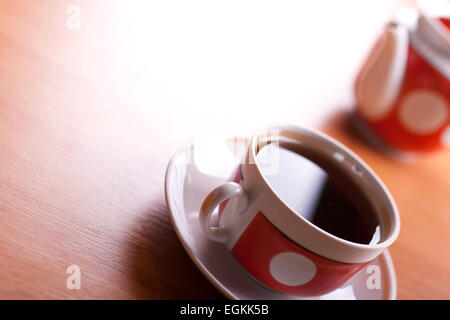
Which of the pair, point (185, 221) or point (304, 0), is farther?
point (304, 0)

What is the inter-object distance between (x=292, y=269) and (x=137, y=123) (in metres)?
0.24

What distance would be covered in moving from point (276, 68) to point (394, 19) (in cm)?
17

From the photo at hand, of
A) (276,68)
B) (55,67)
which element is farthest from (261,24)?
(55,67)

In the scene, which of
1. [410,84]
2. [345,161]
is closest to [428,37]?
[410,84]

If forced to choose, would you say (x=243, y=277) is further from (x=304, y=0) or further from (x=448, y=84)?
(x=304, y=0)

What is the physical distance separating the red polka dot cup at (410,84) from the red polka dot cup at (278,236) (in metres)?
0.22

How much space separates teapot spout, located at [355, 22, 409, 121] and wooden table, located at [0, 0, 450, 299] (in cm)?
5

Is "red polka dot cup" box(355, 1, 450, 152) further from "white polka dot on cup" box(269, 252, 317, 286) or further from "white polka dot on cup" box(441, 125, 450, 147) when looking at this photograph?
"white polka dot on cup" box(269, 252, 317, 286)

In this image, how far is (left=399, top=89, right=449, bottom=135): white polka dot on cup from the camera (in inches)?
23.9

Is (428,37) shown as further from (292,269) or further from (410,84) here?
(292,269)

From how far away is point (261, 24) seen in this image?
80 centimetres

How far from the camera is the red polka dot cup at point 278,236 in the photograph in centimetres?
36

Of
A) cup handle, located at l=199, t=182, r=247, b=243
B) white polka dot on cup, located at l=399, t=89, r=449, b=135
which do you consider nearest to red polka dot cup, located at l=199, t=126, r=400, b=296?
cup handle, located at l=199, t=182, r=247, b=243

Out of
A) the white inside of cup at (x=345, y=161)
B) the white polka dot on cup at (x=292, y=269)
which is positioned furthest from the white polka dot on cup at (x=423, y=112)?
the white polka dot on cup at (x=292, y=269)
